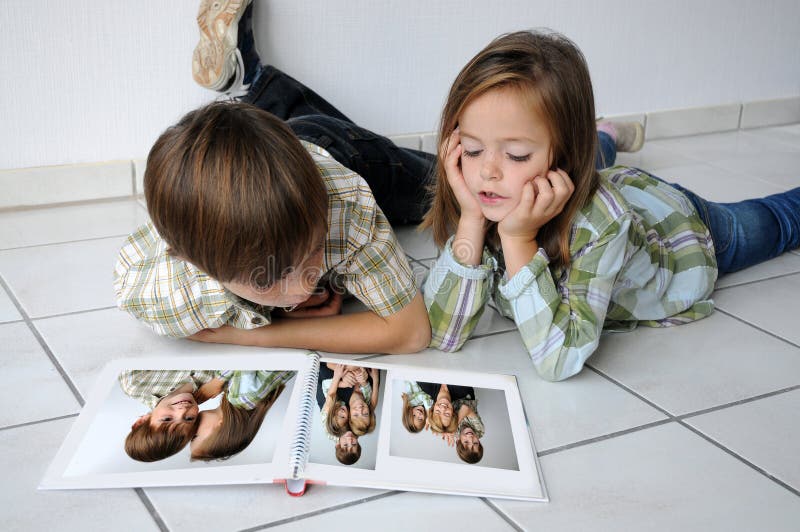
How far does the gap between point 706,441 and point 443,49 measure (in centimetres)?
124

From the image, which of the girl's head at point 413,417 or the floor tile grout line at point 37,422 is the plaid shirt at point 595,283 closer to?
the girl's head at point 413,417

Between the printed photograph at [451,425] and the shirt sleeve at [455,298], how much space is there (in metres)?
0.14

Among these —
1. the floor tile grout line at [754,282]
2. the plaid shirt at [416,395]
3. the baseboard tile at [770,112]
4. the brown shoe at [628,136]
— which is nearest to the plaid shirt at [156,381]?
the plaid shirt at [416,395]

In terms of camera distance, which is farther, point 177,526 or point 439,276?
point 439,276

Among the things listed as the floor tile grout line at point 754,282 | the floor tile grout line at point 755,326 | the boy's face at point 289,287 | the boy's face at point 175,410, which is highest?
the boy's face at point 289,287

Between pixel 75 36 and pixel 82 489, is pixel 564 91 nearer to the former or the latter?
pixel 82 489

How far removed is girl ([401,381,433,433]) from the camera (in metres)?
0.91

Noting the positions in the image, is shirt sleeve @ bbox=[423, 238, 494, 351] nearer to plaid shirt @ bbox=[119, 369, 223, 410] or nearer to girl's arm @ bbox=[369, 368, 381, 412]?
girl's arm @ bbox=[369, 368, 381, 412]

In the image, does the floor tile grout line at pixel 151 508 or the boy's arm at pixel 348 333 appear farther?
the boy's arm at pixel 348 333

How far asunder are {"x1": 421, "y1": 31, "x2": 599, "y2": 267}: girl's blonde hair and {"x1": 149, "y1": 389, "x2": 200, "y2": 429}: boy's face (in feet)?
1.55

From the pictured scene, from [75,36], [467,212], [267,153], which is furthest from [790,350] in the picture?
[75,36]

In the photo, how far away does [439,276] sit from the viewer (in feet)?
3.72

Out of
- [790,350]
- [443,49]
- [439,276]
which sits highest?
[443,49]

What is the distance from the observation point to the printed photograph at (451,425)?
0.87m
